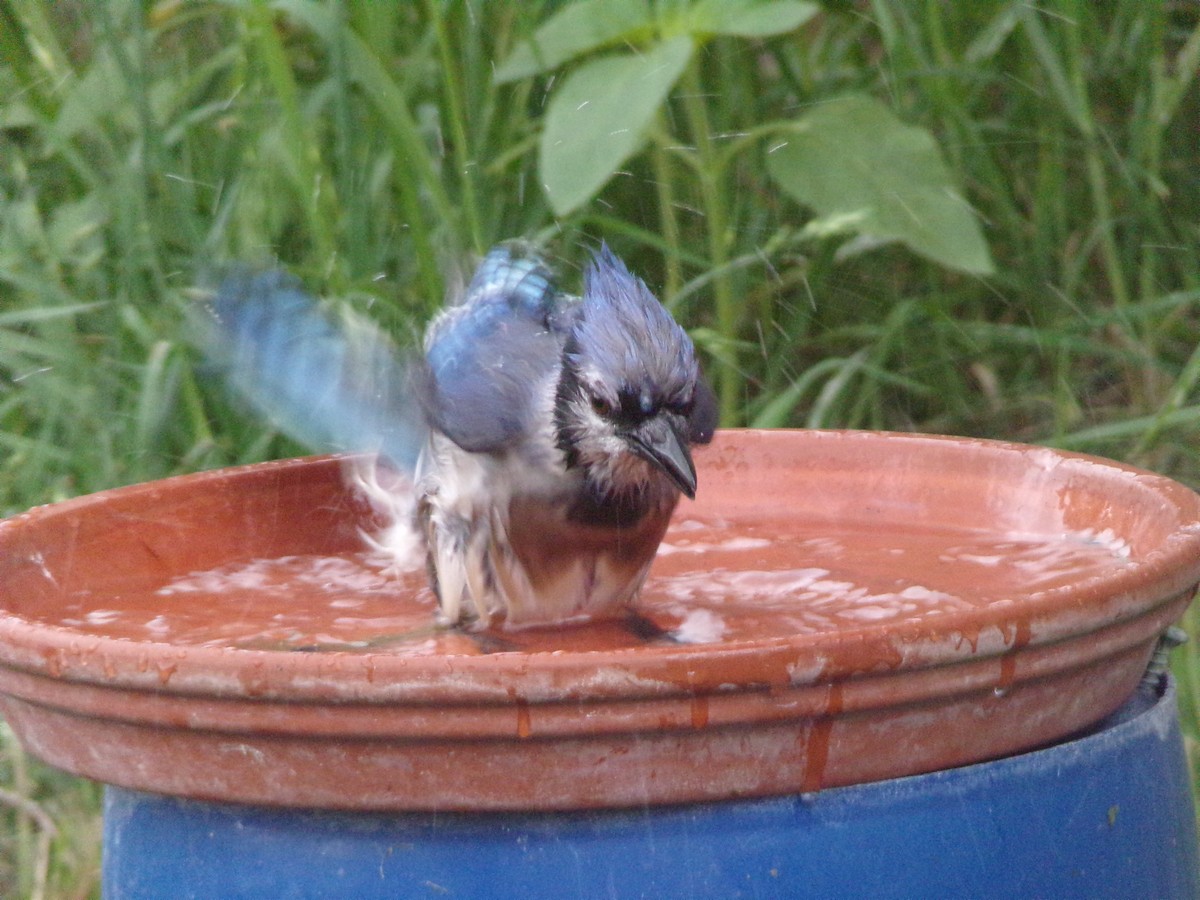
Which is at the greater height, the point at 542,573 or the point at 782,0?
the point at 782,0

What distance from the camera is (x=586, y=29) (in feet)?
9.70

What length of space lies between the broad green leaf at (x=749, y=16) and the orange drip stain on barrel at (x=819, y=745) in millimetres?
1710

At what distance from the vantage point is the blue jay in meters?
1.92

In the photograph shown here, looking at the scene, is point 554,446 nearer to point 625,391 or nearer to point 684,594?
point 625,391

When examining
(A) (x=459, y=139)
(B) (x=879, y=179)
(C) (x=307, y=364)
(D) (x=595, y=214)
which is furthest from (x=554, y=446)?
(D) (x=595, y=214)

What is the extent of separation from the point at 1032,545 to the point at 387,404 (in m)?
0.93

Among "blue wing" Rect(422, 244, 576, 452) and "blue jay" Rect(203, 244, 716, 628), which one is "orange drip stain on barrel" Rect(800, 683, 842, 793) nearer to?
"blue jay" Rect(203, 244, 716, 628)

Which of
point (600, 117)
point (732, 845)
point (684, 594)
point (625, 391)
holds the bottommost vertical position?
point (684, 594)

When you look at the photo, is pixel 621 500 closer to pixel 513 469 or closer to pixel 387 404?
pixel 513 469

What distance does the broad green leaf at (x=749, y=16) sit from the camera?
2816 millimetres

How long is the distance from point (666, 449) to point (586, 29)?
1.33m

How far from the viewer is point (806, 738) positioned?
1396 millimetres

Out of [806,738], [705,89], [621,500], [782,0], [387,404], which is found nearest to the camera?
[806,738]

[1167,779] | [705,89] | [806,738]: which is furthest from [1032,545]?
[705,89]
